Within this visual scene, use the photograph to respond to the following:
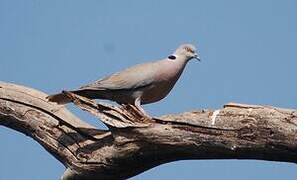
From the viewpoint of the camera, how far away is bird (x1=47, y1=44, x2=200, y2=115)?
8414mm

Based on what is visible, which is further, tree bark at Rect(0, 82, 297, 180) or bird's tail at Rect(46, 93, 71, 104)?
bird's tail at Rect(46, 93, 71, 104)

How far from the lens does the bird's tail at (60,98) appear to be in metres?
7.87


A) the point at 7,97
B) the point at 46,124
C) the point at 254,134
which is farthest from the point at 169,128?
the point at 7,97

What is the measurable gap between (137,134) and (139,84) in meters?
1.70

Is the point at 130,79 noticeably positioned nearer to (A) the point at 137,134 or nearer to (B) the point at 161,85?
(B) the point at 161,85

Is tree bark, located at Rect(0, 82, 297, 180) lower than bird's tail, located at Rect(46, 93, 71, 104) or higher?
lower

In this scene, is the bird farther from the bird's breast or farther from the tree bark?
the tree bark

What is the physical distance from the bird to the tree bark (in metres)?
0.69

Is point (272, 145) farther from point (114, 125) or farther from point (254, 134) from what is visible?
point (114, 125)

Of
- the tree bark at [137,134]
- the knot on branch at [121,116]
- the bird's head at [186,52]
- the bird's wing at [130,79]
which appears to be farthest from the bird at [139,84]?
the knot on branch at [121,116]

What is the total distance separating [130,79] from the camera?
8469mm

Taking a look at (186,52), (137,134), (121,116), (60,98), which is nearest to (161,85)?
(186,52)

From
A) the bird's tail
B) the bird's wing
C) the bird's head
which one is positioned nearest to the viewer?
the bird's tail

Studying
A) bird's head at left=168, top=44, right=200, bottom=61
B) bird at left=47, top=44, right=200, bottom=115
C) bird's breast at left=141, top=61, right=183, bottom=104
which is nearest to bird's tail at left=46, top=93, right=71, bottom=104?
bird at left=47, top=44, right=200, bottom=115
